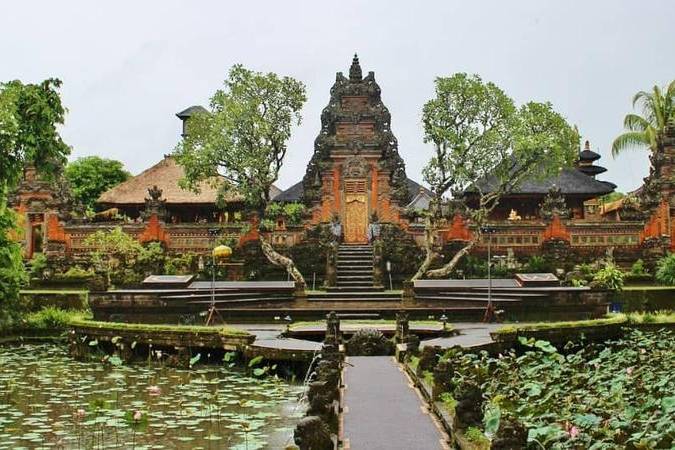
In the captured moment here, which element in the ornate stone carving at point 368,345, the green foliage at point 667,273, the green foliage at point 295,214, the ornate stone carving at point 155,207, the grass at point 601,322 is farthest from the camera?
the ornate stone carving at point 155,207

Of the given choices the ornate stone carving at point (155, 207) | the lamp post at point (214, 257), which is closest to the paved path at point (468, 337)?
the lamp post at point (214, 257)

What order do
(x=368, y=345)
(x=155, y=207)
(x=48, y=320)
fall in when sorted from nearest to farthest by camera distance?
1. (x=368, y=345)
2. (x=48, y=320)
3. (x=155, y=207)

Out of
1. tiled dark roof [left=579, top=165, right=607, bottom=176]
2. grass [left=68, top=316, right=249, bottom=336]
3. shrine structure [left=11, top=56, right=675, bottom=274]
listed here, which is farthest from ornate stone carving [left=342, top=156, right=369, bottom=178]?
tiled dark roof [left=579, top=165, right=607, bottom=176]

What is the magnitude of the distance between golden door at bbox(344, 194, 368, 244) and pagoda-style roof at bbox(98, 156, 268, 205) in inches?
275

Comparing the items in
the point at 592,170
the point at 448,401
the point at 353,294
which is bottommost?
the point at 448,401

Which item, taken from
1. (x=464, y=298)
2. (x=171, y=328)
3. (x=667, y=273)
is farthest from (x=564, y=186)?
(x=171, y=328)

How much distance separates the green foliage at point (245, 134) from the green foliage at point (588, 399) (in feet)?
56.7

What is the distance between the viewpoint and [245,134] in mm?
30594

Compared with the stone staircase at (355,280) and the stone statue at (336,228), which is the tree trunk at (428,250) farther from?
the stone statue at (336,228)

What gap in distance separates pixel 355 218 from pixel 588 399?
2333cm

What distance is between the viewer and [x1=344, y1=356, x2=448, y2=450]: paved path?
8.59 meters

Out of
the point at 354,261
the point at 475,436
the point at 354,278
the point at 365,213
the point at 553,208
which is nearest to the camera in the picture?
the point at 475,436

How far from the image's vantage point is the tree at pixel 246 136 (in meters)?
30.1

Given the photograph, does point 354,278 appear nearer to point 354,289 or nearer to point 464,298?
point 354,289
